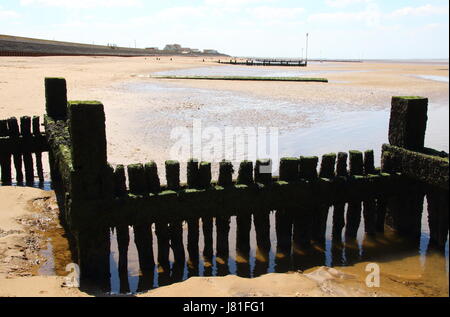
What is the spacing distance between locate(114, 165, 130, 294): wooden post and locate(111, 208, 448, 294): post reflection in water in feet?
0.05

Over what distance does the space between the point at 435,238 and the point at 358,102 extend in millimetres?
25105

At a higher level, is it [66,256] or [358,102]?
[358,102]

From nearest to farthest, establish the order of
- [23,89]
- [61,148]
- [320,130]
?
[61,148] → [320,130] → [23,89]

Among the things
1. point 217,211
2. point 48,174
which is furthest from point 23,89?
point 217,211

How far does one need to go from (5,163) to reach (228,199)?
6828mm

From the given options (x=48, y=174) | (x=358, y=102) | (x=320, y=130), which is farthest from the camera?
(x=358, y=102)

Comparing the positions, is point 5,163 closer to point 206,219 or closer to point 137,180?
point 137,180

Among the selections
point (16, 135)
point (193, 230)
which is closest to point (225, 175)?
point (193, 230)

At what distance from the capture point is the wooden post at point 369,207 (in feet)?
25.4

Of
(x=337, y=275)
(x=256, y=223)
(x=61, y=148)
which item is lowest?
(x=337, y=275)

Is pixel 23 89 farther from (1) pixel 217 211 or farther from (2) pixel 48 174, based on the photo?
(1) pixel 217 211

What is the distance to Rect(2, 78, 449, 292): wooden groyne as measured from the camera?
5.93 meters
